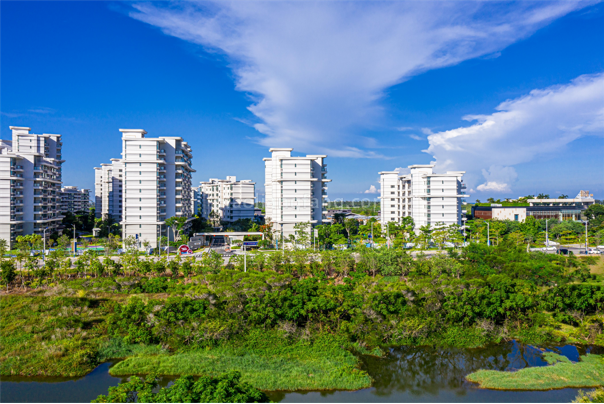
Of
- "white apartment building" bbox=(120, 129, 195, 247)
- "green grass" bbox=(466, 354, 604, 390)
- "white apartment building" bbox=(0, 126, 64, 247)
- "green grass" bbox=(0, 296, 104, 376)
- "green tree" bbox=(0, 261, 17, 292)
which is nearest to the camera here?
"green grass" bbox=(466, 354, 604, 390)

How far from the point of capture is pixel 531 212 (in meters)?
54.8

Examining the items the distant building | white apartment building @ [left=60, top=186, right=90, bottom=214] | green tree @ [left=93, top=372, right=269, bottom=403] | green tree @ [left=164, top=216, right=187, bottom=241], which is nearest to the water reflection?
green tree @ [left=93, top=372, right=269, bottom=403]

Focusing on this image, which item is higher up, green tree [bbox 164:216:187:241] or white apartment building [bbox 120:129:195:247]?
white apartment building [bbox 120:129:195:247]

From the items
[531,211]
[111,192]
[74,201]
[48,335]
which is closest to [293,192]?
[48,335]

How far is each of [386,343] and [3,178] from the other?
41.8 metres

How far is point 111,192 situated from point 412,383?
61.2 meters

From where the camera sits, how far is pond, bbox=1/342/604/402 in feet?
37.3

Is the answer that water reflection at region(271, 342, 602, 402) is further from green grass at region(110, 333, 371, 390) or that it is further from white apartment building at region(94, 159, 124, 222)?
white apartment building at region(94, 159, 124, 222)

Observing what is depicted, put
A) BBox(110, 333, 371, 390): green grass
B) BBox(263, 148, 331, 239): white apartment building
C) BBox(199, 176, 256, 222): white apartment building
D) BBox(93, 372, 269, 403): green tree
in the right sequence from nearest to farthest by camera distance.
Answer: BBox(93, 372, 269, 403): green tree, BBox(110, 333, 371, 390): green grass, BBox(263, 148, 331, 239): white apartment building, BBox(199, 176, 256, 222): white apartment building

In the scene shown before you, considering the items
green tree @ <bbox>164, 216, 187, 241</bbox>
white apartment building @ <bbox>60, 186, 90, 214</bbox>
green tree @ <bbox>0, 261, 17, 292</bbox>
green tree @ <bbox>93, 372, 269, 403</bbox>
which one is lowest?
green tree @ <bbox>93, 372, 269, 403</bbox>

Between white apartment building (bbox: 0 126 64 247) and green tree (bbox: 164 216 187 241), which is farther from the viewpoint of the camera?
green tree (bbox: 164 216 187 241)

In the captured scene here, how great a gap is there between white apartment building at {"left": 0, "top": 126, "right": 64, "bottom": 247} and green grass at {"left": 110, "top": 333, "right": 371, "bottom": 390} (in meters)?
33.6

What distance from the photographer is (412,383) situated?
12242 mm

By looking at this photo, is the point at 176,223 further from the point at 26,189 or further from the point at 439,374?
the point at 439,374
